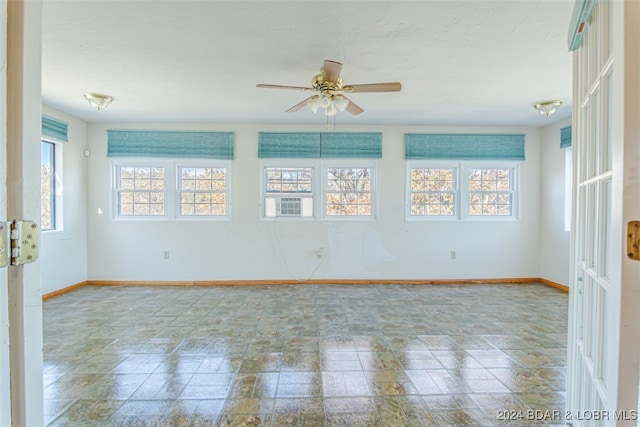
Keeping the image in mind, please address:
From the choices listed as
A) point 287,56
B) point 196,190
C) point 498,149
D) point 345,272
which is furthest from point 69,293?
point 498,149

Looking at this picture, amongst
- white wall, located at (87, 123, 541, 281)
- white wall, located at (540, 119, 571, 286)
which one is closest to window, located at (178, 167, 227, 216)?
white wall, located at (87, 123, 541, 281)

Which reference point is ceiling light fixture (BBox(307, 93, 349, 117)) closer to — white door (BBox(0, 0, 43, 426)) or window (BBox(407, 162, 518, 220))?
white door (BBox(0, 0, 43, 426))

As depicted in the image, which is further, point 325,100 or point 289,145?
point 289,145

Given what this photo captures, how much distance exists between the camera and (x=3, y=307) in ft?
2.48

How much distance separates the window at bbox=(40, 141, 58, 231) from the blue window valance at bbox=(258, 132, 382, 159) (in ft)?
9.33

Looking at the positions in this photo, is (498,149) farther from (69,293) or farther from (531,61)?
(69,293)

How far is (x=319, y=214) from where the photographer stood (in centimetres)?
525

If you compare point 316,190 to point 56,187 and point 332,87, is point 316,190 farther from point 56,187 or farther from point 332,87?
point 56,187

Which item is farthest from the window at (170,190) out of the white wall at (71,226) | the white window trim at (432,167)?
the white window trim at (432,167)

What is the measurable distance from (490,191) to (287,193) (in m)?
3.33

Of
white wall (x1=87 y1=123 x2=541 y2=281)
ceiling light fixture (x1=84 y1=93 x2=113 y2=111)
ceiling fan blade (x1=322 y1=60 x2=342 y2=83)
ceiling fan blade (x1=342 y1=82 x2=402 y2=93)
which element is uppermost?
ceiling light fixture (x1=84 y1=93 x2=113 y2=111)

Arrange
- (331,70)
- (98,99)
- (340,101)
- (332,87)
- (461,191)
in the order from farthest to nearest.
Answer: (461,191)
(98,99)
(340,101)
(332,87)
(331,70)

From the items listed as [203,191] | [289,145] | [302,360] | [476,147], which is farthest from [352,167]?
[302,360]

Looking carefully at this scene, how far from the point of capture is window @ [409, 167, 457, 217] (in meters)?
5.33
